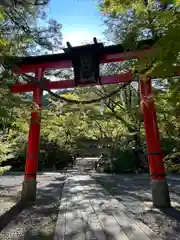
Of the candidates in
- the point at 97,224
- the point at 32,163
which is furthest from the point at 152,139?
the point at 32,163

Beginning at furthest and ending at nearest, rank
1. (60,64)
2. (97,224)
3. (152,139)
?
(60,64) → (152,139) → (97,224)

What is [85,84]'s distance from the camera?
23.4ft

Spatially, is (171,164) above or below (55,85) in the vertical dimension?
below

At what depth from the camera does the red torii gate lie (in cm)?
619

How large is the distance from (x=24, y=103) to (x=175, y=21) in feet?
14.4

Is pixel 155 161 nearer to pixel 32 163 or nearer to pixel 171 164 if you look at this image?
pixel 171 164

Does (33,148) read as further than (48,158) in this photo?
No

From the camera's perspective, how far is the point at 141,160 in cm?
1633

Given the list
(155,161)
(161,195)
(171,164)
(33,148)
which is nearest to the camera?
(171,164)

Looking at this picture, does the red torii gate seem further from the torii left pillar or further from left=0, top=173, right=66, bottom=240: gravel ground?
left=0, top=173, right=66, bottom=240: gravel ground

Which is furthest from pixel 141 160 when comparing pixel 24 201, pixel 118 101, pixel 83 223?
pixel 83 223

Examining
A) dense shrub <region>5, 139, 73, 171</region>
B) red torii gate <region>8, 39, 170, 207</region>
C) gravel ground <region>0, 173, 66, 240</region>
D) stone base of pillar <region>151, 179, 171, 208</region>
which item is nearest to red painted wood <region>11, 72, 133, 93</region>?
red torii gate <region>8, 39, 170, 207</region>

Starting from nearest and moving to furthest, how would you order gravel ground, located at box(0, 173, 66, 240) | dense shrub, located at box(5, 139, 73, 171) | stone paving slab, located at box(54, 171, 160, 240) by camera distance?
stone paving slab, located at box(54, 171, 160, 240)
gravel ground, located at box(0, 173, 66, 240)
dense shrub, located at box(5, 139, 73, 171)

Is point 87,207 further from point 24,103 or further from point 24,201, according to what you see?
point 24,103
